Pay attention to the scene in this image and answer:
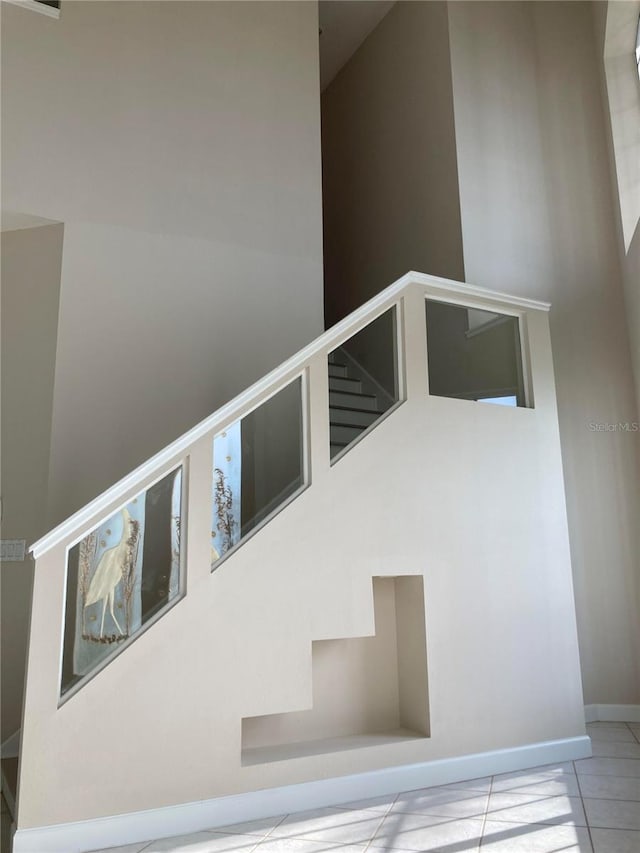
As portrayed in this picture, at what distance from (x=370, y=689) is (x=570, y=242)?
4.20 meters

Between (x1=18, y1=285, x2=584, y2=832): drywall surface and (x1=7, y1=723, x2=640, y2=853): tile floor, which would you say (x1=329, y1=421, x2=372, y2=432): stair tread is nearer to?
(x1=18, y1=285, x2=584, y2=832): drywall surface

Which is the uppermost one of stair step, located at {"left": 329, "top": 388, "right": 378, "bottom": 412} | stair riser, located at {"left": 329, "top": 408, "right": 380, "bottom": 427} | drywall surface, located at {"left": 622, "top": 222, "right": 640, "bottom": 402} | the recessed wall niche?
drywall surface, located at {"left": 622, "top": 222, "right": 640, "bottom": 402}

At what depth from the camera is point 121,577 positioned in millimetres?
3211

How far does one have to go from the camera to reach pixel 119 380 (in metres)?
4.82

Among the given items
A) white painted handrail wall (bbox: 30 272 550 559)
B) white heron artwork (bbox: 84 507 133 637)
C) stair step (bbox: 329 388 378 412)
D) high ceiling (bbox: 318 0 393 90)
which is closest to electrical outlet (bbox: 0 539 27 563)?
white painted handrail wall (bbox: 30 272 550 559)

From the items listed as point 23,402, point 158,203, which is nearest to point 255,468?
point 23,402

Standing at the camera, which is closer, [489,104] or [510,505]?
[510,505]

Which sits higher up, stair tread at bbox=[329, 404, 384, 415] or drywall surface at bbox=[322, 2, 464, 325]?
drywall surface at bbox=[322, 2, 464, 325]

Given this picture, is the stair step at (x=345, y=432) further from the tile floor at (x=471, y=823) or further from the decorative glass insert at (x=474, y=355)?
the tile floor at (x=471, y=823)

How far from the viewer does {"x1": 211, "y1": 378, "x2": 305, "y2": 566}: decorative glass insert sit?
3508 millimetres

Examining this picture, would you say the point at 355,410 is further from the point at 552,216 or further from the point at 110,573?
the point at 552,216

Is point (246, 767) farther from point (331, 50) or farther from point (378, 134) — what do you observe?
point (331, 50)

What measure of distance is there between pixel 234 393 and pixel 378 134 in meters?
3.94

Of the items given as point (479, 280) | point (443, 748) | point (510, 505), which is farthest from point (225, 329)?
point (443, 748)
